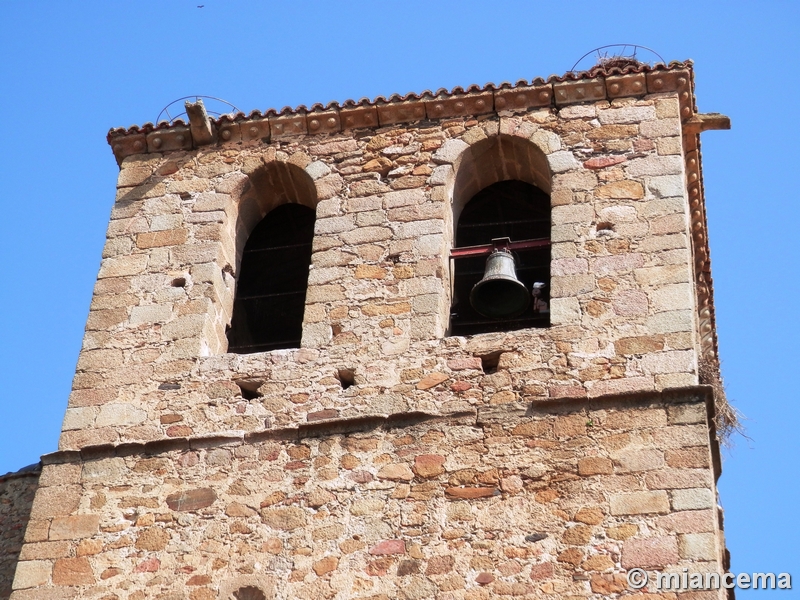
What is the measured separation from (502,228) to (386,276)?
1.48m

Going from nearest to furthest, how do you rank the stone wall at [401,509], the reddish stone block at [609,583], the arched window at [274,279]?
1. the reddish stone block at [609,583]
2. the stone wall at [401,509]
3. the arched window at [274,279]

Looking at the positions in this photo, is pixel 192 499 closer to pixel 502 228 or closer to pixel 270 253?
pixel 270 253

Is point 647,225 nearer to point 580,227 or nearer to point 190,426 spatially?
point 580,227

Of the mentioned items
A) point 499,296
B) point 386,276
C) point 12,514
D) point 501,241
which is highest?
point 501,241

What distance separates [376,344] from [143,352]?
159cm

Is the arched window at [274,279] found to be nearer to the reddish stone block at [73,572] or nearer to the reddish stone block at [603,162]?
the reddish stone block at [603,162]

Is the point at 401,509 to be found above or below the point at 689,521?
above

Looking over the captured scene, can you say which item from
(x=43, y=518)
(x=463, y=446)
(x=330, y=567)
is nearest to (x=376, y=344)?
(x=463, y=446)

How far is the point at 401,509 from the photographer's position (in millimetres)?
9469

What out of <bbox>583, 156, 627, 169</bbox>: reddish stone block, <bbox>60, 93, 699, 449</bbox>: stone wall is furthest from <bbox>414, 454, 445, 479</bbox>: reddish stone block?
<bbox>583, 156, 627, 169</bbox>: reddish stone block

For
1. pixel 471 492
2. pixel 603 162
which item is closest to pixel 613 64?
pixel 603 162

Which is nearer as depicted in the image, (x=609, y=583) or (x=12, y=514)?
(x=609, y=583)

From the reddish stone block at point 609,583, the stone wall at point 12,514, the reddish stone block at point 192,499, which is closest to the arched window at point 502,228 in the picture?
the reddish stone block at point 192,499

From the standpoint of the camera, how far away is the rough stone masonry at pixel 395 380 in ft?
30.3
